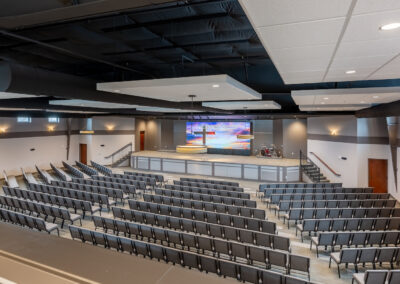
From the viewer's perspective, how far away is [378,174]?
1299cm

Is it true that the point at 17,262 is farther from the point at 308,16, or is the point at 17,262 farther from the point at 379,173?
Answer: the point at 379,173

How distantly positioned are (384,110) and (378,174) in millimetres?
4927

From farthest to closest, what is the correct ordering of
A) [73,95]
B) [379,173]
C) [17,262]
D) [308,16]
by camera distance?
[379,173] → [73,95] → [308,16] → [17,262]

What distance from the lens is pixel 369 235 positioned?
6336 mm

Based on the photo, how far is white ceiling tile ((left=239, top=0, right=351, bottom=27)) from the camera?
1.83 m

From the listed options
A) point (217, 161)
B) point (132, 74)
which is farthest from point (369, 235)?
point (217, 161)

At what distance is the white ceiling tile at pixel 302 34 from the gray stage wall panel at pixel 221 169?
45.6 feet

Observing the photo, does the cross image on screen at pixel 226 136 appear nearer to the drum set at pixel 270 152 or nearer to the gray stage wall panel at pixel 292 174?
the drum set at pixel 270 152

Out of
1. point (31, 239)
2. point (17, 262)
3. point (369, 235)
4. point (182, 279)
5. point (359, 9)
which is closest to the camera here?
point (182, 279)

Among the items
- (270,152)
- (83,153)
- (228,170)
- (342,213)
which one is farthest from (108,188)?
(270,152)

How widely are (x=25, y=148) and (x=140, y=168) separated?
7.91 metres

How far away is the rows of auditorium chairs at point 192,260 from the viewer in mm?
4512

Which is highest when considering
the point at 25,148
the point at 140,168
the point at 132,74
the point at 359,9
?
the point at 132,74

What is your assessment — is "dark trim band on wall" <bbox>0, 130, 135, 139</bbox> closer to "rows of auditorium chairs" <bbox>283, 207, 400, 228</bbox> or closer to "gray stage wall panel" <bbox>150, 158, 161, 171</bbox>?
"gray stage wall panel" <bbox>150, 158, 161, 171</bbox>
